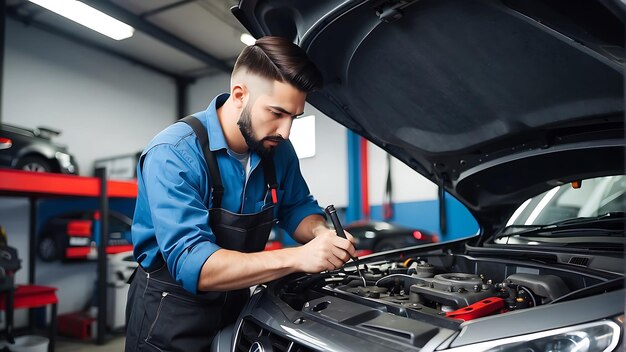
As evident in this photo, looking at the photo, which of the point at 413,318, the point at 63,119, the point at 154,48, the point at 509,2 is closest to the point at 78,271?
the point at 63,119

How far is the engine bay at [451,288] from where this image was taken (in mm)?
978

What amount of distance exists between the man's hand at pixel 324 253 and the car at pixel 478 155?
0.10 meters

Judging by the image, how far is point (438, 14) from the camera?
40.4 inches

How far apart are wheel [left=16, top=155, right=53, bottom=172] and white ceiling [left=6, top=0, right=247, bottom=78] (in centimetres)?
172

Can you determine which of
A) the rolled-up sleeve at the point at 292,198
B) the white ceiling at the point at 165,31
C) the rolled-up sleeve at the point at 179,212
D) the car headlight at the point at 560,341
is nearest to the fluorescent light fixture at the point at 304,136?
the white ceiling at the point at 165,31

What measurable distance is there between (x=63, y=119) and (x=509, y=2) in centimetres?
578

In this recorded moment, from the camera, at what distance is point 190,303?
1.18m

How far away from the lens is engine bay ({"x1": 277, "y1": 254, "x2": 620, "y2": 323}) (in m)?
0.98

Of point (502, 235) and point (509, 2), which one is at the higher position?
point (509, 2)

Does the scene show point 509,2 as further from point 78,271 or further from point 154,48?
point 154,48

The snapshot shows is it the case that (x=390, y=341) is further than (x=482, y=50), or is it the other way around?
(x=482, y=50)

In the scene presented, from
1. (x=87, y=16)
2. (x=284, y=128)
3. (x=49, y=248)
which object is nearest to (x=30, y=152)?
(x=49, y=248)

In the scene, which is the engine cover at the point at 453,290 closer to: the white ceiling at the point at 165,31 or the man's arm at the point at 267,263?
the man's arm at the point at 267,263

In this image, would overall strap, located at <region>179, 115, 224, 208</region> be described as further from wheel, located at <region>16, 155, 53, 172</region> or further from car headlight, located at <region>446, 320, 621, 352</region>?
wheel, located at <region>16, 155, 53, 172</region>
